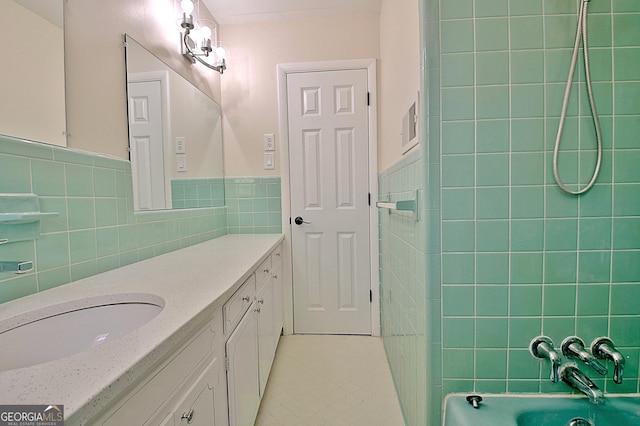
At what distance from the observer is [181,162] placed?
1894 mm

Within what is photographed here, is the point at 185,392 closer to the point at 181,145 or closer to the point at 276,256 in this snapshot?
the point at 276,256

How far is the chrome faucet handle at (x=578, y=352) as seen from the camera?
91 cm

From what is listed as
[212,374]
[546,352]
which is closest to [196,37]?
[212,374]

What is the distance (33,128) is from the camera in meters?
0.91

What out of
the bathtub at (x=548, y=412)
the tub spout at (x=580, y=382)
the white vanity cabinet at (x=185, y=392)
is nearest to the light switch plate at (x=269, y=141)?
the white vanity cabinet at (x=185, y=392)

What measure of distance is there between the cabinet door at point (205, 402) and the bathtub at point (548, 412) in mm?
783

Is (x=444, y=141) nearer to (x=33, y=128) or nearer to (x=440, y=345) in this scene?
(x=440, y=345)

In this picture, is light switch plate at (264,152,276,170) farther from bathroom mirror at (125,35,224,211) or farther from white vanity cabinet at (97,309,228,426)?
white vanity cabinet at (97,309,228,426)

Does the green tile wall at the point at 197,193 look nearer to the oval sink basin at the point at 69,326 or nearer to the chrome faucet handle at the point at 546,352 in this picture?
the oval sink basin at the point at 69,326

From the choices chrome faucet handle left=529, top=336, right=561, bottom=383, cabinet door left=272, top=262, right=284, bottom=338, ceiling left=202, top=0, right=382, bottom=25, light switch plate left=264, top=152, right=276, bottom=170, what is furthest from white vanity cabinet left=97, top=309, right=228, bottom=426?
ceiling left=202, top=0, right=382, bottom=25

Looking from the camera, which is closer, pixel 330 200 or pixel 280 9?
pixel 280 9

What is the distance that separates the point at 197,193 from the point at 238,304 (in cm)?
121

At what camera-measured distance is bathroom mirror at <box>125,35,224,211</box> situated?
143cm

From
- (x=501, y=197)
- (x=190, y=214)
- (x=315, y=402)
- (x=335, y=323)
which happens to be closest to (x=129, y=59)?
(x=190, y=214)
